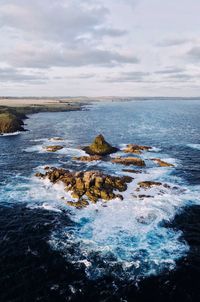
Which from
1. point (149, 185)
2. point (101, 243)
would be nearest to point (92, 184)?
point (149, 185)

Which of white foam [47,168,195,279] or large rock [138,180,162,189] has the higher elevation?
large rock [138,180,162,189]

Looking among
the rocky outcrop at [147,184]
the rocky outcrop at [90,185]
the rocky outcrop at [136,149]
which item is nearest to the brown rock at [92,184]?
the rocky outcrop at [90,185]

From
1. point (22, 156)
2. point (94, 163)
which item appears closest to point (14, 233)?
point (94, 163)

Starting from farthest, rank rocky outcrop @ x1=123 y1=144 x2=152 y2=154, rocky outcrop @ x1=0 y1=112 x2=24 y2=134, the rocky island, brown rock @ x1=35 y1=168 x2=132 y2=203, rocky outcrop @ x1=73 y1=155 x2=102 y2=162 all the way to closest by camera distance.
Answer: rocky outcrop @ x1=0 y1=112 x2=24 y2=134 → rocky outcrop @ x1=123 y1=144 x2=152 y2=154 → rocky outcrop @ x1=73 y1=155 x2=102 y2=162 → brown rock @ x1=35 y1=168 x2=132 y2=203 → the rocky island

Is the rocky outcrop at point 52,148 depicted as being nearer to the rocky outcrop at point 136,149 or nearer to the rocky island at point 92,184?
the rocky outcrop at point 136,149

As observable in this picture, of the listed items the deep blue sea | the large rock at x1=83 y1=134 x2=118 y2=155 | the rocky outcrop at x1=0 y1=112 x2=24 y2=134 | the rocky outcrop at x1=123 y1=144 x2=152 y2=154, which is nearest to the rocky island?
the deep blue sea

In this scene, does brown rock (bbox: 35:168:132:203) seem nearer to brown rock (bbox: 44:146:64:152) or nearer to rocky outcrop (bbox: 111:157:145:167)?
rocky outcrop (bbox: 111:157:145:167)

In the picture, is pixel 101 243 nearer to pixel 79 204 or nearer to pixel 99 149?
pixel 79 204

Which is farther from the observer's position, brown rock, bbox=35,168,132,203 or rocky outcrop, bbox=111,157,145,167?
rocky outcrop, bbox=111,157,145,167

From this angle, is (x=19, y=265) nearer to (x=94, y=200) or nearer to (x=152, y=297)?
(x=152, y=297)
